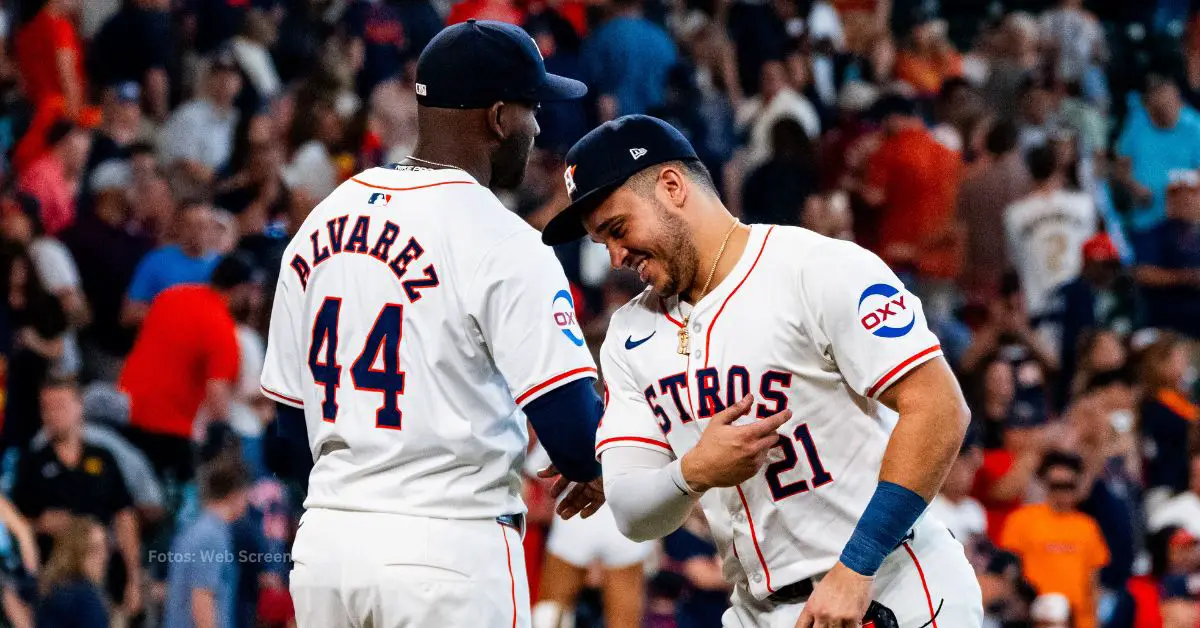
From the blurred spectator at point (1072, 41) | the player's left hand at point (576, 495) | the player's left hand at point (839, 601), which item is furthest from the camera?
the blurred spectator at point (1072, 41)

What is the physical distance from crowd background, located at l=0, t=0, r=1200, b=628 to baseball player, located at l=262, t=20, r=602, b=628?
147 inches

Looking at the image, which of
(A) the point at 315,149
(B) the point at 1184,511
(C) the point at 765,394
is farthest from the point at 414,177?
(A) the point at 315,149

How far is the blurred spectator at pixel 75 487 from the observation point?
813 centimetres

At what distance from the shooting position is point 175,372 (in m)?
8.90

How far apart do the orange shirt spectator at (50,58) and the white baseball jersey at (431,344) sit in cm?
842

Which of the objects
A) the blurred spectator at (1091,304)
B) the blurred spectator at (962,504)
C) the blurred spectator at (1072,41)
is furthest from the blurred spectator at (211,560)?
the blurred spectator at (1072,41)

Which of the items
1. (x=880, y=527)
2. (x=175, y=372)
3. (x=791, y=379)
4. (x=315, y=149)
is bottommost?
(x=175, y=372)

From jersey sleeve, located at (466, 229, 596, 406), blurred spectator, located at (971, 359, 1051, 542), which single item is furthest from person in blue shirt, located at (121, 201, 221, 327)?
jersey sleeve, located at (466, 229, 596, 406)

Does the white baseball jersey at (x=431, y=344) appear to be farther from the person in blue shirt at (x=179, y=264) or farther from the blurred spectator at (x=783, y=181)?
the blurred spectator at (x=783, y=181)

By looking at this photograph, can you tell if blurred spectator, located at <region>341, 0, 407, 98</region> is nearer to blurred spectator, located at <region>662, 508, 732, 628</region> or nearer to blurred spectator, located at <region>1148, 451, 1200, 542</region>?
blurred spectator, located at <region>662, 508, 732, 628</region>

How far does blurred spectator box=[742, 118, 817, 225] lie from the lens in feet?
37.5

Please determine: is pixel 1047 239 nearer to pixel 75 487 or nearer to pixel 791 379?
pixel 75 487

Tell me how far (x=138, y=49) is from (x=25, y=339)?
3.47 metres

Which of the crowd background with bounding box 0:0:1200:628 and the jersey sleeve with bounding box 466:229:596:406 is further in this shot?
the crowd background with bounding box 0:0:1200:628
